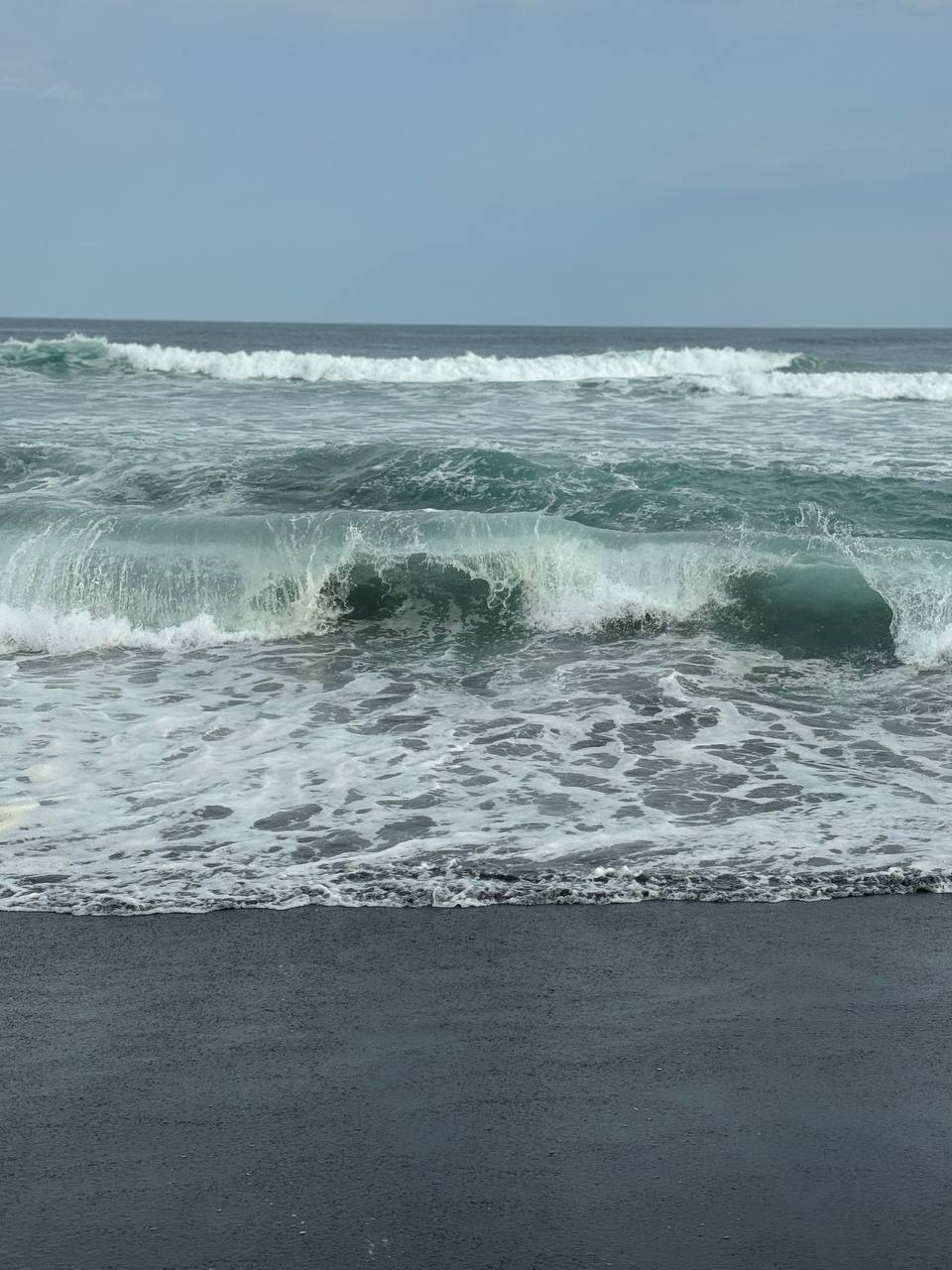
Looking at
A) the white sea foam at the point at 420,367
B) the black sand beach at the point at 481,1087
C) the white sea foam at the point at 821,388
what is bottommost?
the black sand beach at the point at 481,1087

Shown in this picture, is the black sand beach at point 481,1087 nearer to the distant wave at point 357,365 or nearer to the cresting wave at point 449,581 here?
the cresting wave at point 449,581

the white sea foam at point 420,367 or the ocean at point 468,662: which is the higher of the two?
the white sea foam at point 420,367

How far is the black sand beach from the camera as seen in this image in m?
3.06

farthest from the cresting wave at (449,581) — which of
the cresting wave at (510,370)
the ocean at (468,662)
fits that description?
the cresting wave at (510,370)

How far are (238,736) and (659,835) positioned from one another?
2.65 meters

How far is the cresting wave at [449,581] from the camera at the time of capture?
32.1 ft

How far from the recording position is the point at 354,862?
535cm

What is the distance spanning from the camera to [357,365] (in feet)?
102

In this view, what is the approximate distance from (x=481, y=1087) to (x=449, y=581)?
7.36 metres

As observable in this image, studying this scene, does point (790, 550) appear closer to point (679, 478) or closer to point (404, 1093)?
point (679, 478)

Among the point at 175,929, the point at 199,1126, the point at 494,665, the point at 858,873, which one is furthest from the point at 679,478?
the point at 199,1126

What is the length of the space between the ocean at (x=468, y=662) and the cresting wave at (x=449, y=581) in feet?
0.10

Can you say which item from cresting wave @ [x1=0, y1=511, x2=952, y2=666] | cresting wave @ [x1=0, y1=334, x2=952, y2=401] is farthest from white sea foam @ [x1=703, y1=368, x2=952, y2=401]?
cresting wave @ [x1=0, y1=511, x2=952, y2=666]

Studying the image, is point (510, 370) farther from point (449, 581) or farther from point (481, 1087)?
point (481, 1087)
